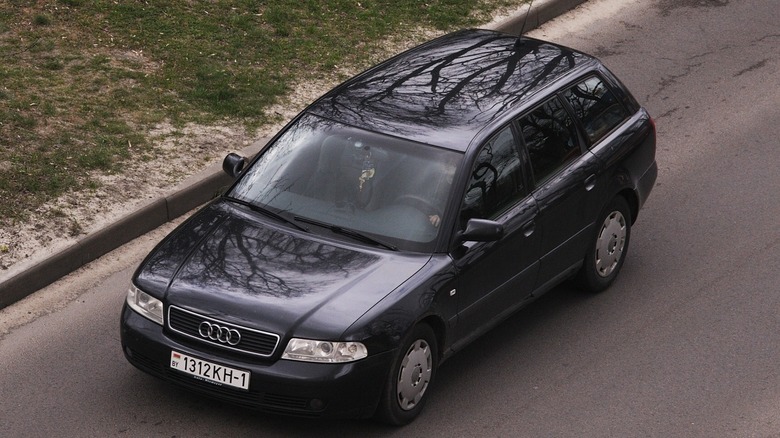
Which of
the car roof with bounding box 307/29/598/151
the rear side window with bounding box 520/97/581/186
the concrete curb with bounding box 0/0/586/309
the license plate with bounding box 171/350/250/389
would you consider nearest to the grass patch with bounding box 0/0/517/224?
the concrete curb with bounding box 0/0/586/309

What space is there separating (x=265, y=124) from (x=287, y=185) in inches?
141

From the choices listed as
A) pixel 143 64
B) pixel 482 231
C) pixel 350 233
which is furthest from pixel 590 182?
pixel 143 64

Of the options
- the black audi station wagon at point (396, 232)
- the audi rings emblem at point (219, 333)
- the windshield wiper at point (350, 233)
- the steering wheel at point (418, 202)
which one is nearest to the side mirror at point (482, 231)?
the black audi station wagon at point (396, 232)

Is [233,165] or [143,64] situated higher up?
[233,165]

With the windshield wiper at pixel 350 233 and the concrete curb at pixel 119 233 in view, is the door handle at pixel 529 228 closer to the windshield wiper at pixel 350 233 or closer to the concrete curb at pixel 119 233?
Answer: the windshield wiper at pixel 350 233

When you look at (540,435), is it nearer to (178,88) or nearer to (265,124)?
(265,124)

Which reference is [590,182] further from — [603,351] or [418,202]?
[418,202]

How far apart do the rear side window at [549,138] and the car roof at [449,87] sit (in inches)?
5.9

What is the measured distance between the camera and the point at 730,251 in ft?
32.9

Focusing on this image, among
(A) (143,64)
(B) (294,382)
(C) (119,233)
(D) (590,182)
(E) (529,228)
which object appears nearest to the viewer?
(B) (294,382)

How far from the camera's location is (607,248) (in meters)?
9.33

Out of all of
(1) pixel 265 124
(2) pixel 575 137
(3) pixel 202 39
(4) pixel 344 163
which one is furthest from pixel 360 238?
(3) pixel 202 39

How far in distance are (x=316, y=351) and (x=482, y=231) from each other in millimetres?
1284

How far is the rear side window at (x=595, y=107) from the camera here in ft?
29.7
